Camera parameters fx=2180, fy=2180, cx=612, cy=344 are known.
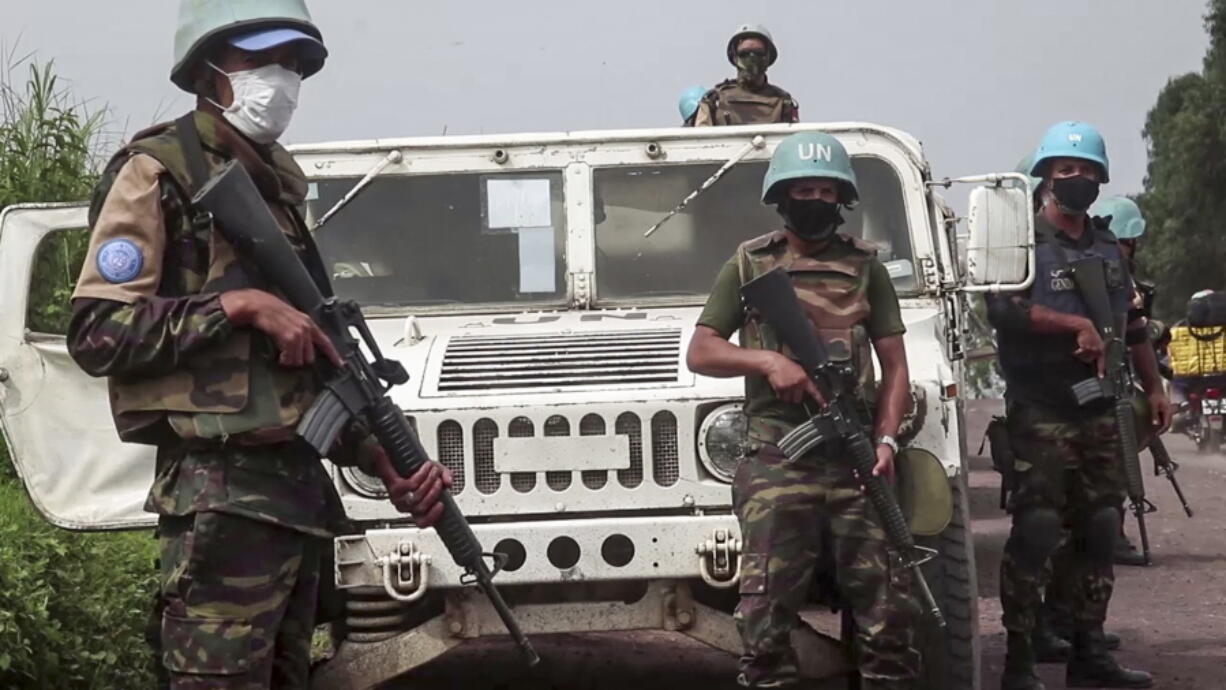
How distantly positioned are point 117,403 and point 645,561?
6.43 ft

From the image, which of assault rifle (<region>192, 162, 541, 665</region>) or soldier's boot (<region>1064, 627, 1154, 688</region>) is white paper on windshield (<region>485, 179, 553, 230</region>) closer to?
soldier's boot (<region>1064, 627, 1154, 688</region>)

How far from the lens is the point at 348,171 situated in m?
7.09

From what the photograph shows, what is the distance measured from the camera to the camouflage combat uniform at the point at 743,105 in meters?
9.30

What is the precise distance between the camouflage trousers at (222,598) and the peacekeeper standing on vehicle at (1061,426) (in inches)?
141

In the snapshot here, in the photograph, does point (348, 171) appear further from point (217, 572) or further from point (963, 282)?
point (217, 572)

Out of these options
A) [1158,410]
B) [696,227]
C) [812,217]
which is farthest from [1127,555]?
[812,217]

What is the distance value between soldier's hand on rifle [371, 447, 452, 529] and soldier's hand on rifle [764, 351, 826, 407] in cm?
129

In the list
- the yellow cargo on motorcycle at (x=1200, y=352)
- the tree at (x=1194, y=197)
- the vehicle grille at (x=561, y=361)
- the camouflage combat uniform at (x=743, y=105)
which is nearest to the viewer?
the vehicle grille at (x=561, y=361)

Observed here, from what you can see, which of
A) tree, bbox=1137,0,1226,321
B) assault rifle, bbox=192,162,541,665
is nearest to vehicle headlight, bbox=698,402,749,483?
assault rifle, bbox=192,162,541,665

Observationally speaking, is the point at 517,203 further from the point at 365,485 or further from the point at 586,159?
the point at 365,485

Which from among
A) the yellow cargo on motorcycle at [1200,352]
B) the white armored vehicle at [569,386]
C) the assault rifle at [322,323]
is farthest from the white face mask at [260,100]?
the yellow cargo on motorcycle at [1200,352]

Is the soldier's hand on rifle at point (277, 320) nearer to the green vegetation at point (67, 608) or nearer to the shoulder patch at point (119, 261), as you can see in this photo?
the shoulder patch at point (119, 261)

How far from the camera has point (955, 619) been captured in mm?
6055

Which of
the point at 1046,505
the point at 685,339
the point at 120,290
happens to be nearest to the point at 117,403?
the point at 120,290
